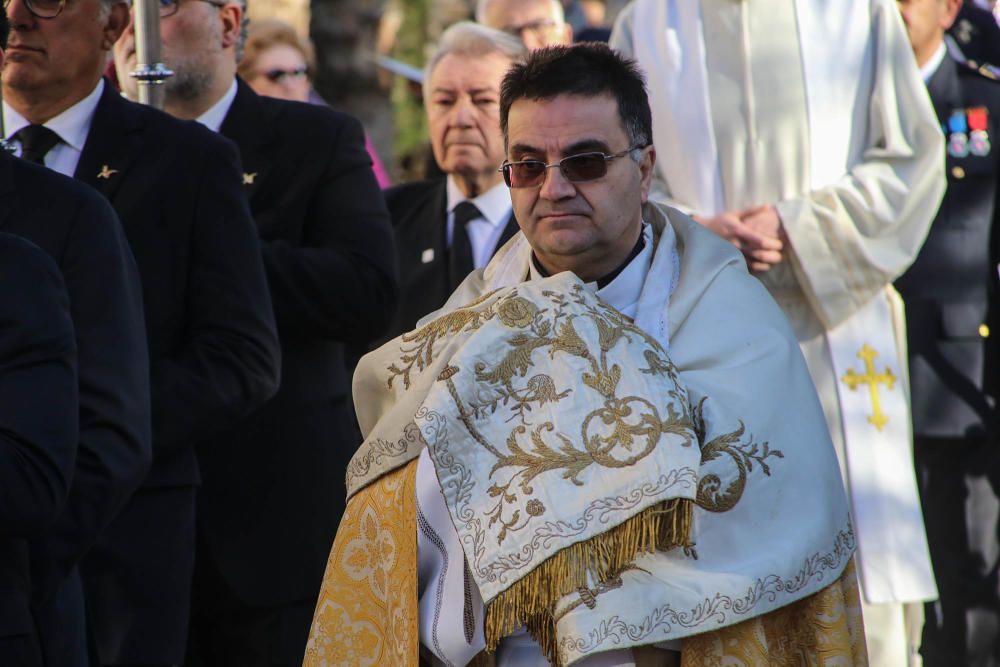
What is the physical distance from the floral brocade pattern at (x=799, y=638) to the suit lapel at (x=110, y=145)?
181 cm

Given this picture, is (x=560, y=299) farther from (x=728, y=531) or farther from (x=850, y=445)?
(x=850, y=445)

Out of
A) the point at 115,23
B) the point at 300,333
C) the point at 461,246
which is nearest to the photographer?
the point at 115,23

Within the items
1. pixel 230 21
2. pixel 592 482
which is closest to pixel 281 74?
pixel 230 21

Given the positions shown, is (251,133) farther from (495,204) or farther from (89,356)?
(89,356)

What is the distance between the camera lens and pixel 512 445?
319cm

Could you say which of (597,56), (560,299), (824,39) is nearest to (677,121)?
(824,39)

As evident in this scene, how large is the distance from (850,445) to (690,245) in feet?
6.82

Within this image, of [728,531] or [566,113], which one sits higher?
[566,113]

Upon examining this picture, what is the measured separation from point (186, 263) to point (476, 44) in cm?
210

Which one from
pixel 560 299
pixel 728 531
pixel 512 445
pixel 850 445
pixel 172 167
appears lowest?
pixel 850 445

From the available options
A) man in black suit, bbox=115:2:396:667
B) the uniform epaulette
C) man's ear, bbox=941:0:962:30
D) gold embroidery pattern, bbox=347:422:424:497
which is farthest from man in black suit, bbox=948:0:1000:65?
gold embroidery pattern, bbox=347:422:424:497

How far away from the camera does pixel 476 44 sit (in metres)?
5.96

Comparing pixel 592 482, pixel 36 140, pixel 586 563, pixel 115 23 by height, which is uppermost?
pixel 115 23

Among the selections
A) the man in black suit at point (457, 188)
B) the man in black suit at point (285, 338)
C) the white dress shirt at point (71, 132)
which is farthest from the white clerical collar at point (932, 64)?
the white dress shirt at point (71, 132)
